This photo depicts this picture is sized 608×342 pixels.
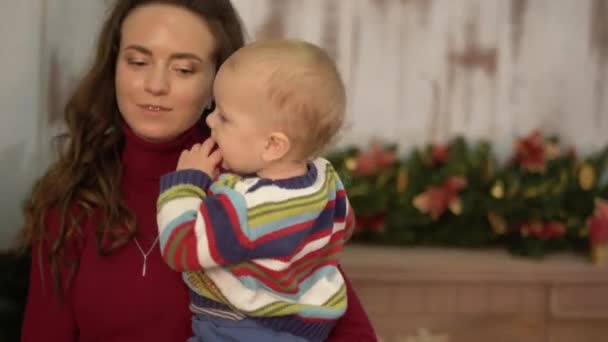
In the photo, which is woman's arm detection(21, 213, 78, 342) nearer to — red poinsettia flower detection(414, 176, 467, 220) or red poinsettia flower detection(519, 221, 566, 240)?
red poinsettia flower detection(414, 176, 467, 220)

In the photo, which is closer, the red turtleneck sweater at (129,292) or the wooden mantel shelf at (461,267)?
the red turtleneck sweater at (129,292)

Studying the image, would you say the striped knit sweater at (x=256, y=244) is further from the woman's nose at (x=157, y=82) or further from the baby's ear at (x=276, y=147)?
the woman's nose at (x=157, y=82)

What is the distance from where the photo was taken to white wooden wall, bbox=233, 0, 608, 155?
105 inches

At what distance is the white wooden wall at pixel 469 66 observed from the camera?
268cm

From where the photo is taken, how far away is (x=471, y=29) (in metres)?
2.71

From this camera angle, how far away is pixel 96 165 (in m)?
1.50

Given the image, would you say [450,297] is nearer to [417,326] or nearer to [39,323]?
[417,326]

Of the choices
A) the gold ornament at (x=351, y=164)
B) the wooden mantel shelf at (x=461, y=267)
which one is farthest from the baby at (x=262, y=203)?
the gold ornament at (x=351, y=164)

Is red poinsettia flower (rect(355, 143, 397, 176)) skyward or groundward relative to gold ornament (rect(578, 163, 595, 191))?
skyward

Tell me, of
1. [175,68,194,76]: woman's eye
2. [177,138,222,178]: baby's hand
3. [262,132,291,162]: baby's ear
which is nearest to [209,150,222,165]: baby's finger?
[177,138,222,178]: baby's hand

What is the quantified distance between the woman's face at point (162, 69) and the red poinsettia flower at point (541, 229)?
141 centimetres

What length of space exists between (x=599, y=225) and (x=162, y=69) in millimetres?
1644

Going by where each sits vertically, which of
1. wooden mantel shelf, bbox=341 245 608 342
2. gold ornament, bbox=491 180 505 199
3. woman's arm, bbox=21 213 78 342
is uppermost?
woman's arm, bbox=21 213 78 342

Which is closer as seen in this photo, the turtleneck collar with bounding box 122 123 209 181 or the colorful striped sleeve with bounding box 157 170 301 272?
the colorful striped sleeve with bounding box 157 170 301 272
